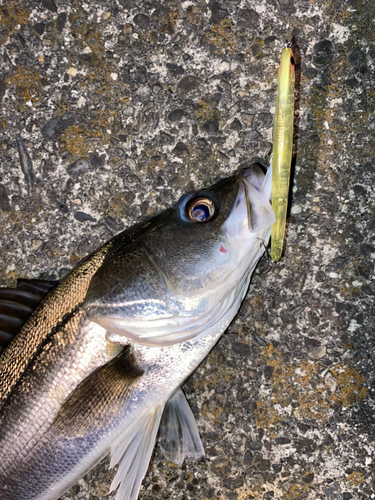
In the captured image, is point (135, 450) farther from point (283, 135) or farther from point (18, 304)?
point (283, 135)

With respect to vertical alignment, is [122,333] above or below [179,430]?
above

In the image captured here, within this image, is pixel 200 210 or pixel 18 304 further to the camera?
pixel 18 304

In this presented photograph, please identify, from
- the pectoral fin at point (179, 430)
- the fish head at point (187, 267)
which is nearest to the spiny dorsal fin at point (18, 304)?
the fish head at point (187, 267)

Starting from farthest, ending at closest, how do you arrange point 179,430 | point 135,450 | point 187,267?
1. point 179,430
2. point 135,450
3. point 187,267

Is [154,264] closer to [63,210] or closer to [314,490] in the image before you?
[63,210]

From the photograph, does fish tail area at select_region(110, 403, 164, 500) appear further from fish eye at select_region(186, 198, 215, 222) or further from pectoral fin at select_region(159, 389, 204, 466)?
fish eye at select_region(186, 198, 215, 222)

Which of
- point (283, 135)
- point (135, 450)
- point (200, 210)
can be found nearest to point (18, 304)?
point (135, 450)

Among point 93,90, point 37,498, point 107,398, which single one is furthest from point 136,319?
point 93,90

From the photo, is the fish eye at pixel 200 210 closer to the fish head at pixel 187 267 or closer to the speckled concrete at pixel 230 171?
the fish head at pixel 187 267
